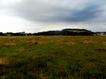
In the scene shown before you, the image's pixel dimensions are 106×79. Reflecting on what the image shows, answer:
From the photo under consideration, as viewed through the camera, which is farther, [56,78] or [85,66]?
[85,66]

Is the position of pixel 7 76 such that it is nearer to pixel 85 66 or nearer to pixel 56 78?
pixel 56 78

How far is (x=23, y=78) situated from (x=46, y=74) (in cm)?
169

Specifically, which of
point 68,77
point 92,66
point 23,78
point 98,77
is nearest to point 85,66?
point 92,66

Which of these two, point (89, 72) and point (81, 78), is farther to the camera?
point (89, 72)

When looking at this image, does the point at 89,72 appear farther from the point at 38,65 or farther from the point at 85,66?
the point at 38,65

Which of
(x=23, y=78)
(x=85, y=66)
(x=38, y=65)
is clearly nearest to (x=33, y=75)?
(x=23, y=78)

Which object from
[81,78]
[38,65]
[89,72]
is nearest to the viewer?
[81,78]

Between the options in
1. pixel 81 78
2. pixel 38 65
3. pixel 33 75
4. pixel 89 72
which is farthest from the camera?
pixel 38 65

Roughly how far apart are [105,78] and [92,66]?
13.5 ft

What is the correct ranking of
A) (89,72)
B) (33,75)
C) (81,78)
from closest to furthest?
1. (81,78)
2. (33,75)
3. (89,72)

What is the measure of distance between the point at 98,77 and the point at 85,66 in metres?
3.64

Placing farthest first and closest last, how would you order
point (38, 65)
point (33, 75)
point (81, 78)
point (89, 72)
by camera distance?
point (38, 65) → point (89, 72) → point (33, 75) → point (81, 78)

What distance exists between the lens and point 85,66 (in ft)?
55.7

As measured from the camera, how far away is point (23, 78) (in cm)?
1255
